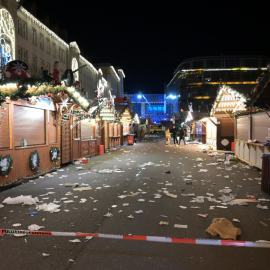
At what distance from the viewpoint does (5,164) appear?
7.79 metres

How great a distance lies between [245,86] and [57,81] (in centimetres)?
1398

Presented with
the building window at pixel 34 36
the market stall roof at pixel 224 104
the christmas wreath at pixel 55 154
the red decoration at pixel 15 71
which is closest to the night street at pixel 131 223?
the christmas wreath at pixel 55 154

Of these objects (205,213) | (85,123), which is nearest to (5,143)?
(205,213)

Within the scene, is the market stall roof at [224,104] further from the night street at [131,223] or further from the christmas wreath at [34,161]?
the christmas wreath at [34,161]

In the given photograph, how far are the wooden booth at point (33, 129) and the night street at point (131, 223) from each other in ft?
2.75

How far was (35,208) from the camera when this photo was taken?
229 inches

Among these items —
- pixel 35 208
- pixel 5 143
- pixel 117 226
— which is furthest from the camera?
pixel 5 143

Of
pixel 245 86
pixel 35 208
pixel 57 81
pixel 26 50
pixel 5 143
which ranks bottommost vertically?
pixel 35 208

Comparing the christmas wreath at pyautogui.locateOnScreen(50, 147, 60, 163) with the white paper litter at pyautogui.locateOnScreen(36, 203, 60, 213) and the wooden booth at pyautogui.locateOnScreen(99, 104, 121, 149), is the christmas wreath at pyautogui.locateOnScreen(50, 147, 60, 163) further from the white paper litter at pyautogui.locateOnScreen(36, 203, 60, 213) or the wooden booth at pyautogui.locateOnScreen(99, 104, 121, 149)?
the wooden booth at pyautogui.locateOnScreen(99, 104, 121, 149)

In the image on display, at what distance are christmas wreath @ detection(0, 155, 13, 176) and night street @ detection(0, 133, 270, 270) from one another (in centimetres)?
63

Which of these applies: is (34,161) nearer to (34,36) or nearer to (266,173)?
(266,173)

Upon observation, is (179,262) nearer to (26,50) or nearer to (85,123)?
(85,123)

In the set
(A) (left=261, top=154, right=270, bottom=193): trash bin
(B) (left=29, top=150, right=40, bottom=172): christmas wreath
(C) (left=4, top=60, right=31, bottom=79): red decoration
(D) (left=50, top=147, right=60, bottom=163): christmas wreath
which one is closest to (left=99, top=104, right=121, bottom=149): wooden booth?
(D) (left=50, top=147, right=60, bottom=163): christmas wreath

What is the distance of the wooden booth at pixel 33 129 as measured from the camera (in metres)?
7.95
